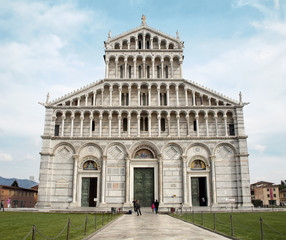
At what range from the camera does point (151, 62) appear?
35812 mm

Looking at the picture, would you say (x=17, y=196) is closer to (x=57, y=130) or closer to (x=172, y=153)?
(x=57, y=130)

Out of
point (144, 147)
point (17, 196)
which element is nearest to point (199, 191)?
point (144, 147)

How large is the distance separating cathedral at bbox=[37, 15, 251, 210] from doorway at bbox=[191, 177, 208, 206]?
0.35 ft

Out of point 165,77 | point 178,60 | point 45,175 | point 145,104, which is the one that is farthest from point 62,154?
point 178,60

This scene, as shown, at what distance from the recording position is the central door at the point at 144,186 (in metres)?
31.5

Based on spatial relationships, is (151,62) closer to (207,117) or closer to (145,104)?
(145,104)

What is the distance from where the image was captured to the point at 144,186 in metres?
31.8

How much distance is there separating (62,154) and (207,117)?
17046 mm

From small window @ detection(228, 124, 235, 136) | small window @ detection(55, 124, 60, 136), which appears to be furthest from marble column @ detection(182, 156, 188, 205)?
small window @ detection(55, 124, 60, 136)

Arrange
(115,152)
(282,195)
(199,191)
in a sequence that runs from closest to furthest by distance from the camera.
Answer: (199,191)
(115,152)
(282,195)

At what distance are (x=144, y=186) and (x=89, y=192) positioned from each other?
6090 millimetres

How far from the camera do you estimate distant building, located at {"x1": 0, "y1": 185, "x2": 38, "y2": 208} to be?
4774 cm

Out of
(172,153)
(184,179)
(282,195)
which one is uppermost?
(172,153)

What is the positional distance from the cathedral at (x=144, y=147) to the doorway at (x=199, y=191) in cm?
11
